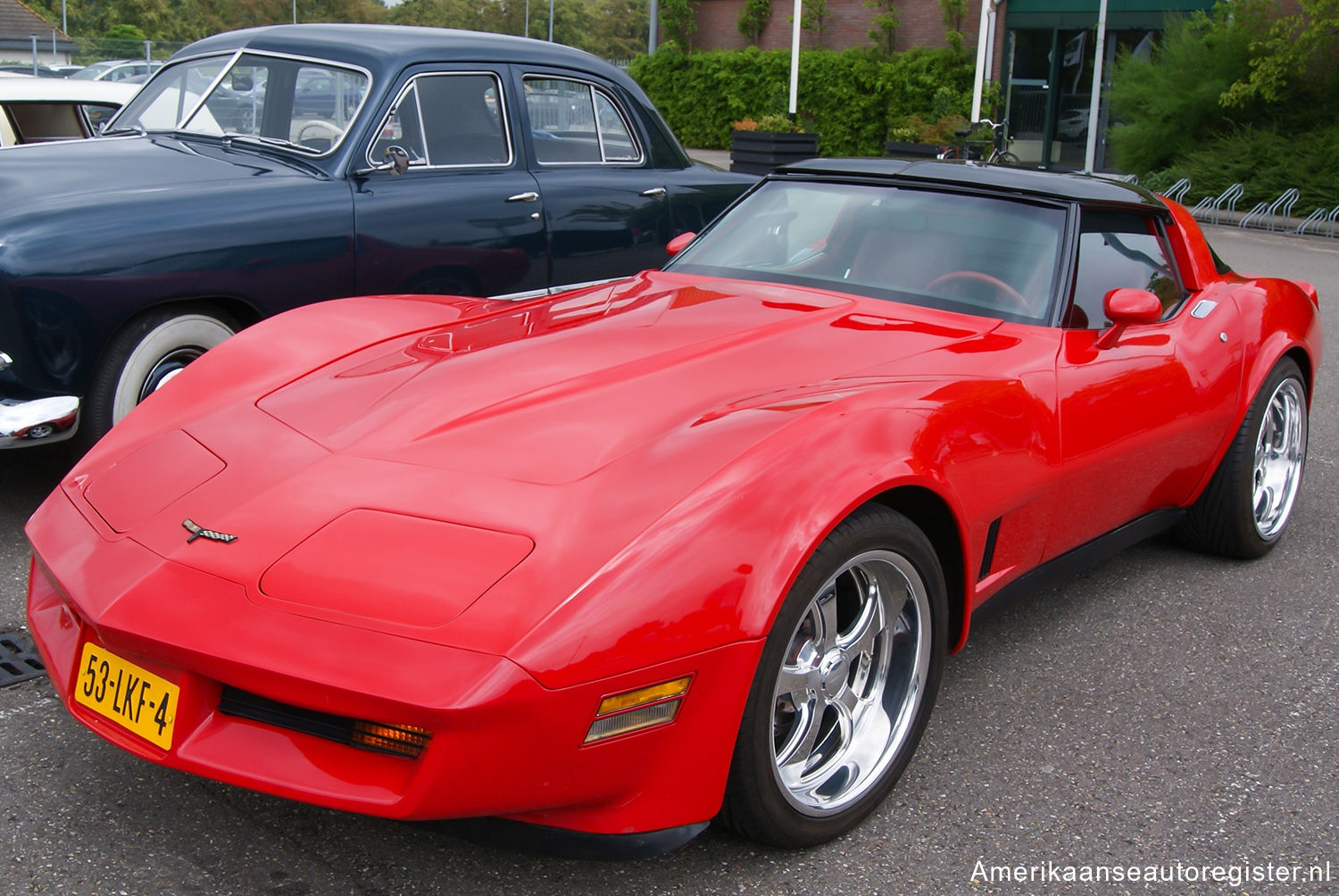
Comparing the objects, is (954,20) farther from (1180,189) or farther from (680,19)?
(1180,189)

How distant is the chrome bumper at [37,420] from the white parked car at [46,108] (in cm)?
385

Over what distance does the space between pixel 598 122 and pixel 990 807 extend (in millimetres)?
4222

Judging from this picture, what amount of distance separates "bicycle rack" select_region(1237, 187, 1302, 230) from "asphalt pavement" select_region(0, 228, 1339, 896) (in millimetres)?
15111

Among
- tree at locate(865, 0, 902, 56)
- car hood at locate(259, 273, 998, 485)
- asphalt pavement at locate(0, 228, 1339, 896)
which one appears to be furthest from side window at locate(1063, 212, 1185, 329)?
tree at locate(865, 0, 902, 56)

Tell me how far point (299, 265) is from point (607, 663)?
315cm

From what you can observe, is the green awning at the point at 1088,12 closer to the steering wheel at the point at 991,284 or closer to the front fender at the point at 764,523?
the steering wheel at the point at 991,284

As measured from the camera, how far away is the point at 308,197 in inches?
185

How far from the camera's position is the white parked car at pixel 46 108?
284 inches

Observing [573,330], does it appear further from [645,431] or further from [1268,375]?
[1268,375]

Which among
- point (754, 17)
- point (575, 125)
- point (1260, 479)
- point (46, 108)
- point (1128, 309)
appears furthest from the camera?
point (754, 17)

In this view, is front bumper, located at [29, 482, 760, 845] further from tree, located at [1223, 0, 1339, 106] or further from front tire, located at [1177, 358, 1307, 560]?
tree, located at [1223, 0, 1339, 106]

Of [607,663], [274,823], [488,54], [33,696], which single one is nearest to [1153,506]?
[607,663]

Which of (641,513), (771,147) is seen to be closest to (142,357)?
(641,513)

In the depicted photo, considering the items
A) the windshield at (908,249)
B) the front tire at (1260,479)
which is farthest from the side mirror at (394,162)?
the front tire at (1260,479)
